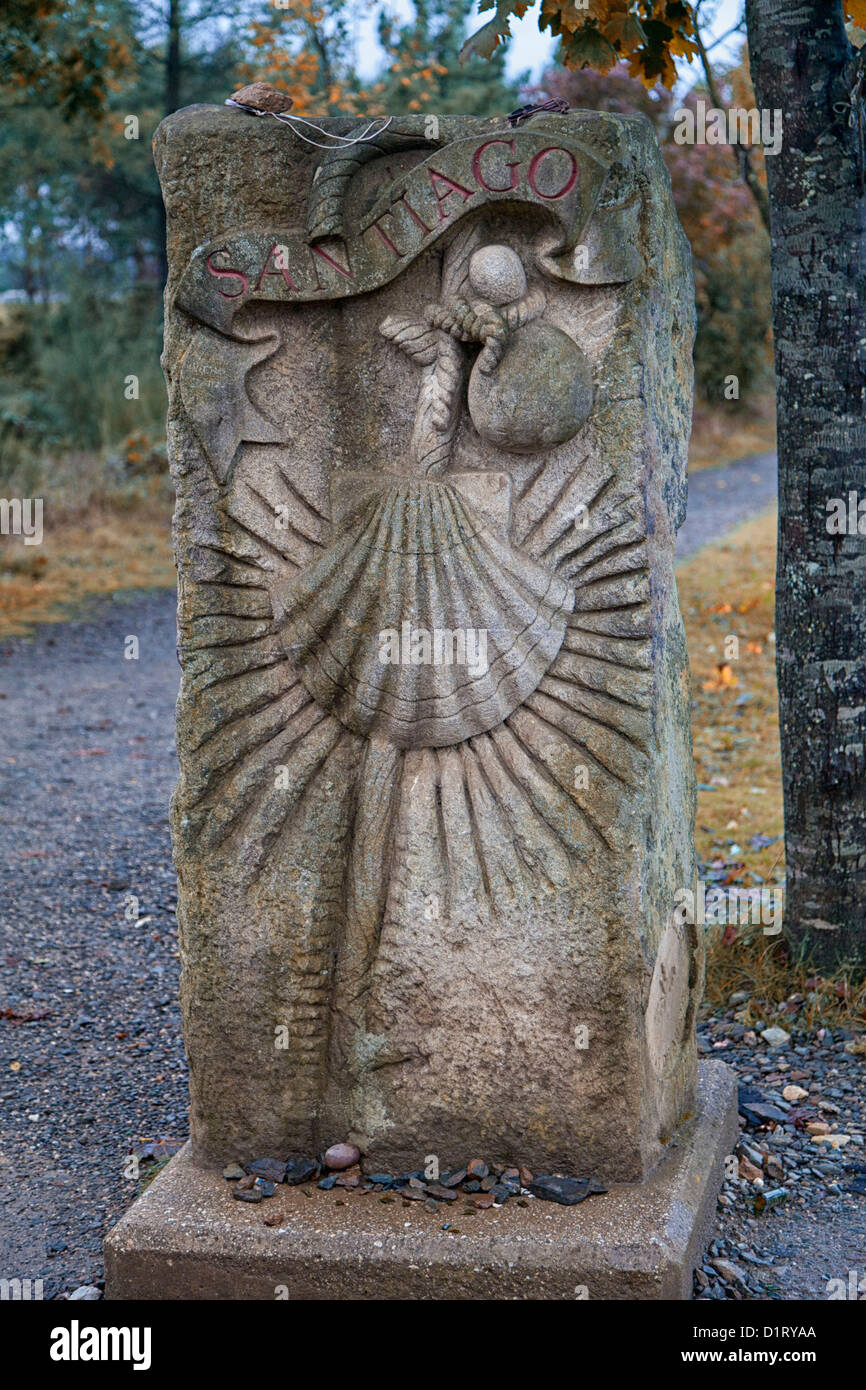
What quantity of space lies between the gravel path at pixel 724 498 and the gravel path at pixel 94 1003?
5587mm

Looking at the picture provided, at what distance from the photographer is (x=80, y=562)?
450 inches

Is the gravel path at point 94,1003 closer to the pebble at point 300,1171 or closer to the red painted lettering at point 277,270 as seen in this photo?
the pebble at point 300,1171

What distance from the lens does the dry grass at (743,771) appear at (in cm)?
436

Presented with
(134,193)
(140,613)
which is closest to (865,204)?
(140,613)

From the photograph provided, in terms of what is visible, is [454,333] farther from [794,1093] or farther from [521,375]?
[794,1093]

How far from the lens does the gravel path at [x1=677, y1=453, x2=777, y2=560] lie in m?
12.7

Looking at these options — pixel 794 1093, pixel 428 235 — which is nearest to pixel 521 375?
pixel 428 235

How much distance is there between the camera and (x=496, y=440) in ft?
9.33

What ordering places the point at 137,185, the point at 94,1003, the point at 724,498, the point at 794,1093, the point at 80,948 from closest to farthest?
the point at 794,1093 → the point at 94,1003 → the point at 80,948 → the point at 724,498 → the point at 137,185

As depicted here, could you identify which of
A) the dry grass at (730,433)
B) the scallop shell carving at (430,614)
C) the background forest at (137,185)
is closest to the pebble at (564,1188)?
the scallop shell carving at (430,614)

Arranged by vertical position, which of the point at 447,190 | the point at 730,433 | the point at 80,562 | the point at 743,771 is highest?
the point at 730,433

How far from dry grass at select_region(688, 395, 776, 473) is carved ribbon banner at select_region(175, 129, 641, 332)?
1420cm

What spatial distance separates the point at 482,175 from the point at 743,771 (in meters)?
4.40

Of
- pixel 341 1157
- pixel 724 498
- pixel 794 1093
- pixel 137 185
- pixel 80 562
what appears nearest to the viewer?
pixel 341 1157
